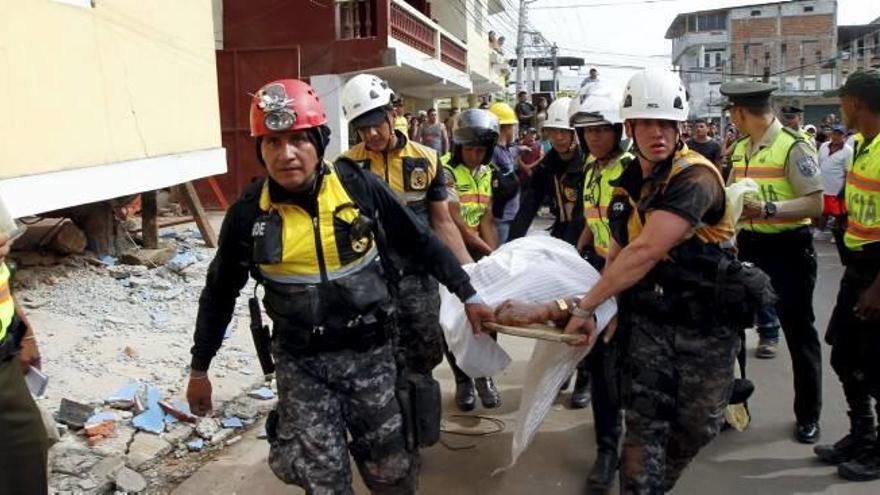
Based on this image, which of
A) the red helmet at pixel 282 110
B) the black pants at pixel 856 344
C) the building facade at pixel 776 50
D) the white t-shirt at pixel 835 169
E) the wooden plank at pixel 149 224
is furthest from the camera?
the building facade at pixel 776 50

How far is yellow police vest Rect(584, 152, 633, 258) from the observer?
12.7 ft

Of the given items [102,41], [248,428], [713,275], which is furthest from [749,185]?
[102,41]

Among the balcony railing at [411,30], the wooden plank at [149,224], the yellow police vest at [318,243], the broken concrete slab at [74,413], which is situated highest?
the balcony railing at [411,30]

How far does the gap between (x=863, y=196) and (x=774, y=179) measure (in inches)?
26.1

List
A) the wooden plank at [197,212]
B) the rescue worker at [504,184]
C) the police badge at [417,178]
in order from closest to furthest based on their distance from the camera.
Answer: the police badge at [417,178]
the rescue worker at [504,184]
the wooden plank at [197,212]

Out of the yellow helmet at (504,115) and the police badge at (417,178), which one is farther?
the yellow helmet at (504,115)

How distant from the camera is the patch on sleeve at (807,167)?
13.5ft

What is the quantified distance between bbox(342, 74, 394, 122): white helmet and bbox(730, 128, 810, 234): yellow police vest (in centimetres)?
218

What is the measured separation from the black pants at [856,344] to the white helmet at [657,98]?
4.90 feet

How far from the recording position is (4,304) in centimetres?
248

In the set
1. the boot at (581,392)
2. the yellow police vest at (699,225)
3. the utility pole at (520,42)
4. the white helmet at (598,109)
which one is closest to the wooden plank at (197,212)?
the boot at (581,392)

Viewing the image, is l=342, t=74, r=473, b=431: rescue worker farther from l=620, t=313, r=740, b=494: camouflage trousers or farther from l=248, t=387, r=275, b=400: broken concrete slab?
l=248, t=387, r=275, b=400: broken concrete slab

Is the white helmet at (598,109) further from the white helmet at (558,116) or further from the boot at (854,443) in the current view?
the boot at (854,443)

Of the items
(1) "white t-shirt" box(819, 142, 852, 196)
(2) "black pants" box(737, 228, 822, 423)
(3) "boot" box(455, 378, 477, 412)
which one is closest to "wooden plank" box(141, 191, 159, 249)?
(3) "boot" box(455, 378, 477, 412)
